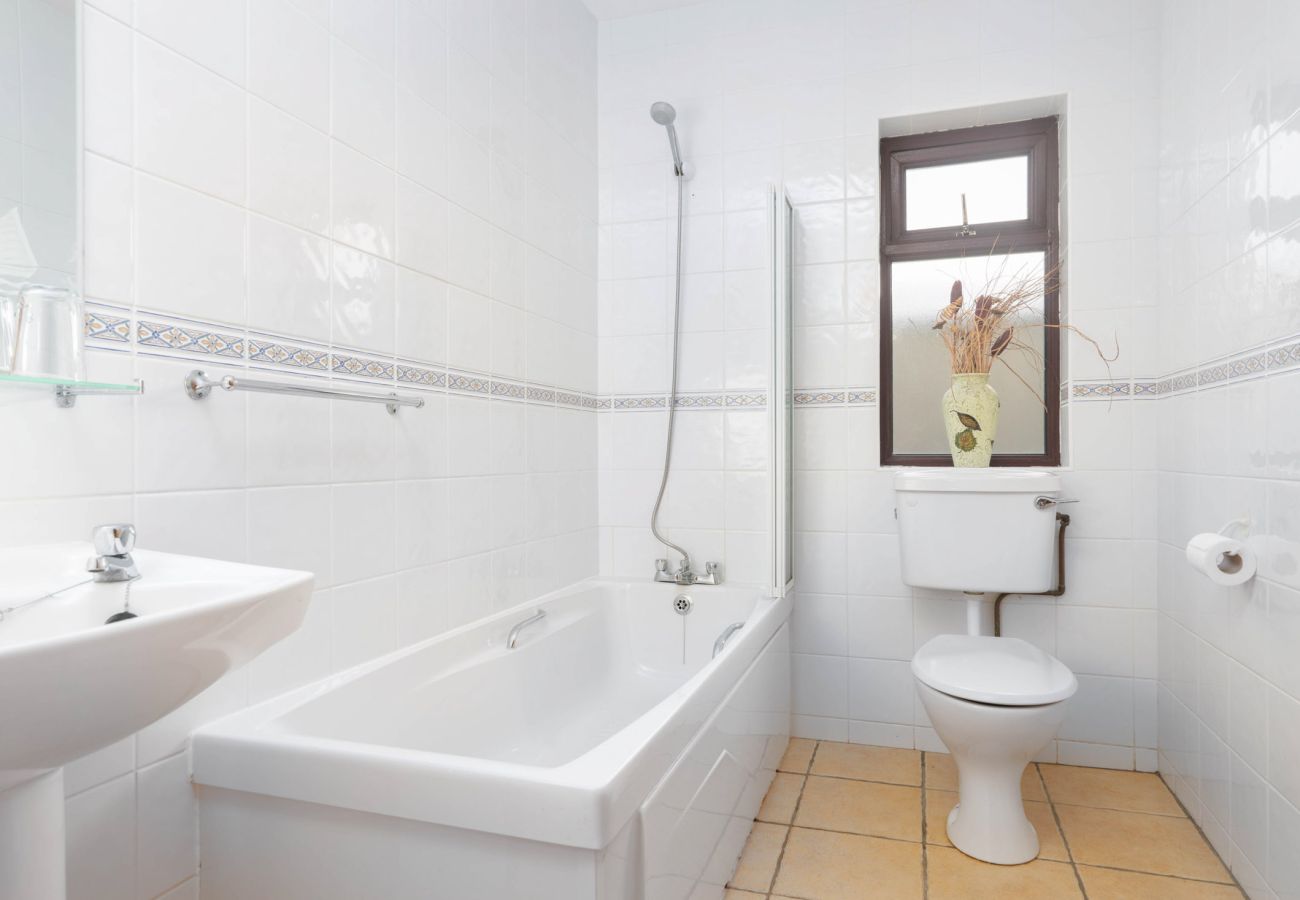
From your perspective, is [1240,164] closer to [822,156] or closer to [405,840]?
[822,156]

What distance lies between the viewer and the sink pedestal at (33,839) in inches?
30.5

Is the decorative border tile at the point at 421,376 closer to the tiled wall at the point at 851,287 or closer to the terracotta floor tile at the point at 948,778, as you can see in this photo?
the tiled wall at the point at 851,287

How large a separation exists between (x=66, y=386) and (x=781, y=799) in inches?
78.0

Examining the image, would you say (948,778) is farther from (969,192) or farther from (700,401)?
(969,192)

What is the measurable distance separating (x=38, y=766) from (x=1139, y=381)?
2.66 meters

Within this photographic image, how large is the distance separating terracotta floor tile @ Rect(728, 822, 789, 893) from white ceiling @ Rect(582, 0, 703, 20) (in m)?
2.69

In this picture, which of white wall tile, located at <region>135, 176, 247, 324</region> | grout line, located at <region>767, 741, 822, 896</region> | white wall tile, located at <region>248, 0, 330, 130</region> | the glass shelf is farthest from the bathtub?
white wall tile, located at <region>248, 0, 330, 130</region>

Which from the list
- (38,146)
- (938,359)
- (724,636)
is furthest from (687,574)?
(38,146)

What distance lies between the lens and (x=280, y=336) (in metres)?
1.46

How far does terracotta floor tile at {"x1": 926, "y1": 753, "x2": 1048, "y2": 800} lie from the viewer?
2.22m

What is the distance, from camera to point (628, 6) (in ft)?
9.00

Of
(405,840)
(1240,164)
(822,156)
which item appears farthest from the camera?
(822,156)

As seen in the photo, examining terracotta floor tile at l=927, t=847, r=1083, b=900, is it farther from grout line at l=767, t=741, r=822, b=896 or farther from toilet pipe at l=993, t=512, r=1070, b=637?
toilet pipe at l=993, t=512, r=1070, b=637

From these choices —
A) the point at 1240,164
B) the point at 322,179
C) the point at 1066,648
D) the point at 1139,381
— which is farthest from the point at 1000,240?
the point at 322,179
